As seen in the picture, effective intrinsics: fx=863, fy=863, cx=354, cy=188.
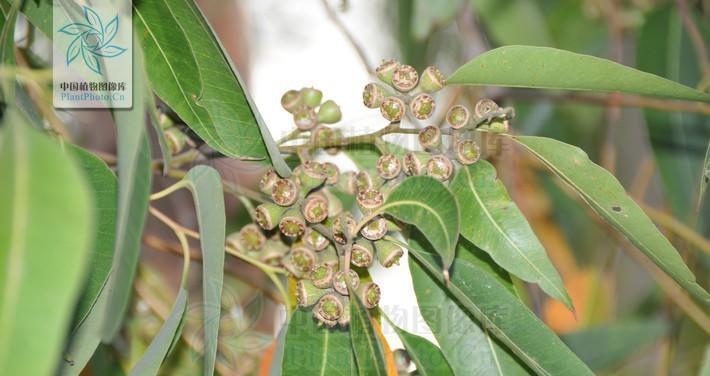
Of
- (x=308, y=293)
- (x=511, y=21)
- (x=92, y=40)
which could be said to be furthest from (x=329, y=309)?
(x=511, y=21)

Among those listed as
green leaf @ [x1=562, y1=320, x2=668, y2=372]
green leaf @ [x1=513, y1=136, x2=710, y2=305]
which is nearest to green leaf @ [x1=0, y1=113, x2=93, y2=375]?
green leaf @ [x1=513, y1=136, x2=710, y2=305]

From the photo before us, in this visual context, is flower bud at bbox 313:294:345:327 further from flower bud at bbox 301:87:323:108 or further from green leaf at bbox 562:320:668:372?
green leaf at bbox 562:320:668:372

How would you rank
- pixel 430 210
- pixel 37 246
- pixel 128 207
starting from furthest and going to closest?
pixel 430 210 → pixel 128 207 → pixel 37 246

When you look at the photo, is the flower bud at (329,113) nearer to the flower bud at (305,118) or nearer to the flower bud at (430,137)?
the flower bud at (305,118)

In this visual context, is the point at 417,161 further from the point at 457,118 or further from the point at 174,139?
the point at 174,139

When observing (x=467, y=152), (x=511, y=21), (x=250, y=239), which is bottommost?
(x=250, y=239)

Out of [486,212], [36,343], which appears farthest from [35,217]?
[486,212]

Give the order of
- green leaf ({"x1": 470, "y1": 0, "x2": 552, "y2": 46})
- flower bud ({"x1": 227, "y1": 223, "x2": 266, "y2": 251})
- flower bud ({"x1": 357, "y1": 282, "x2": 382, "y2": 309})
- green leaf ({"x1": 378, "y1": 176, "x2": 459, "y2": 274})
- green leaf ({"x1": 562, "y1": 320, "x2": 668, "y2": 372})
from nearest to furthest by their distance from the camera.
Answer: green leaf ({"x1": 378, "y1": 176, "x2": 459, "y2": 274}), flower bud ({"x1": 357, "y1": 282, "x2": 382, "y2": 309}), flower bud ({"x1": 227, "y1": 223, "x2": 266, "y2": 251}), green leaf ({"x1": 562, "y1": 320, "x2": 668, "y2": 372}), green leaf ({"x1": 470, "y1": 0, "x2": 552, "y2": 46})
